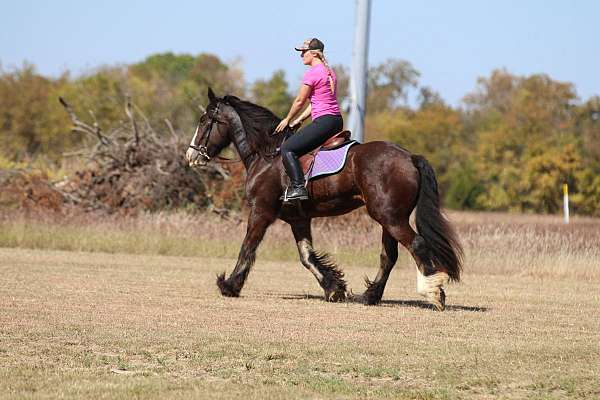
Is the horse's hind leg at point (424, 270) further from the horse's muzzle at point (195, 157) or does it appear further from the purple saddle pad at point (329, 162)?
the horse's muzzle at point (195, 157)

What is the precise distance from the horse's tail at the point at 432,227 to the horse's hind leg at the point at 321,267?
5.00 ft

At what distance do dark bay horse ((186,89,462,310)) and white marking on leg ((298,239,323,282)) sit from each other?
13 mm

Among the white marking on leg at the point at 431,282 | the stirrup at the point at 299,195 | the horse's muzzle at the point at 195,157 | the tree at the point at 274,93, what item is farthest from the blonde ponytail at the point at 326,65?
the tree at the point at 274,93

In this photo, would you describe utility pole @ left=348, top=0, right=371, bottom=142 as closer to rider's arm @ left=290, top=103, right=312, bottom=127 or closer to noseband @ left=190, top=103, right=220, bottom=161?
noseband @ left=190, top=103, right=220, bottom=161

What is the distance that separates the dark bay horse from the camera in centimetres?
1260

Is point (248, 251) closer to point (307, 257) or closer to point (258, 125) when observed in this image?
point (307, 257)

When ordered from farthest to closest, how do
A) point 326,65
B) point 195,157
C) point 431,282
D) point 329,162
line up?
point 195,157 < point 326,65 < point 329,162 < point 431,282

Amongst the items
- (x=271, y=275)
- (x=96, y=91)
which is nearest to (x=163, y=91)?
(x=96, y=91)

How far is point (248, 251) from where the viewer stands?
1376cm

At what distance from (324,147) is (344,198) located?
0.68 meters

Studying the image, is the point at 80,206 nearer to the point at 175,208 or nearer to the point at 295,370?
the point at 175,208

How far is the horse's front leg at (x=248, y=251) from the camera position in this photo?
44.9 feet

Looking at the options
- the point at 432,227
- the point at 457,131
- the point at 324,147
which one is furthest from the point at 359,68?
the point at 457,131

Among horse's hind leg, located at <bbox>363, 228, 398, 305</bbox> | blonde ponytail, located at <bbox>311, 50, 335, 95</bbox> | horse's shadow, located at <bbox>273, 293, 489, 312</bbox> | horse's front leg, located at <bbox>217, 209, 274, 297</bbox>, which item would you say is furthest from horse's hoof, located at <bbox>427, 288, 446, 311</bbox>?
blonde ponytail, located at <bbox>311, 50, 335, 95</bbox>
